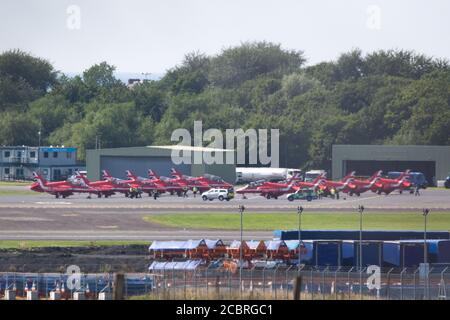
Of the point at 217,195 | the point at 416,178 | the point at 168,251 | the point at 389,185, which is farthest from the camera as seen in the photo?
the point at 416,178

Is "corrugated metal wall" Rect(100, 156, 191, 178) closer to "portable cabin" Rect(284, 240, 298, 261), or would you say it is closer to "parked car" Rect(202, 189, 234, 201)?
"parked car" Rect(202, 189, 234, 201)

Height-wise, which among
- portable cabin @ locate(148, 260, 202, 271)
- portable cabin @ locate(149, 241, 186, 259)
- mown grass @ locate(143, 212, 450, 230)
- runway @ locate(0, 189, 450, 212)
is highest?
runway @ locate(0, 189, 450, 212)

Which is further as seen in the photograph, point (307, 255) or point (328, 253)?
point (307, 255)

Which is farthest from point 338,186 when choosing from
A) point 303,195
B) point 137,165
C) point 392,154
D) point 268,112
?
point 268,112

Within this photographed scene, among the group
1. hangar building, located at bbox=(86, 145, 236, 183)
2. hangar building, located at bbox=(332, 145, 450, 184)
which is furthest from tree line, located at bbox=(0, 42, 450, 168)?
hangar building, located at bbox=(86, 145, 236, 183)

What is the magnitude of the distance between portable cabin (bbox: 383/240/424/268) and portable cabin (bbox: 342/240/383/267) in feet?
1.35

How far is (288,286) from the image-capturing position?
4544 centimetres

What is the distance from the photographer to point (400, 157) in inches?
5423

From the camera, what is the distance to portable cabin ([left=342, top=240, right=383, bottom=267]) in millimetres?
57500

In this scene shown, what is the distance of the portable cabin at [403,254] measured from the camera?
188 feet

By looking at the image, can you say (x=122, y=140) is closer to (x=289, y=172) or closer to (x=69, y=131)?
(x=69, y=131)

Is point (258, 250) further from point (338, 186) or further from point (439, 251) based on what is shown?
point (338, 186)

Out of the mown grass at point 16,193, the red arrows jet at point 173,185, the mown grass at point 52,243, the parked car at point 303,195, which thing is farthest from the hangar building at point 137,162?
the mown grass at point 52,243

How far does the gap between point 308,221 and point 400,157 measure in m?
57.0
